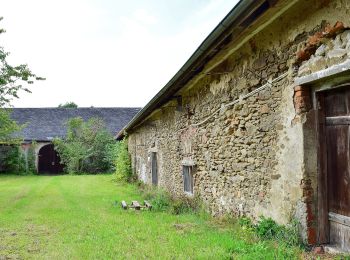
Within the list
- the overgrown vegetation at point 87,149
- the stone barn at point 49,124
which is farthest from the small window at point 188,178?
the stone barn at point 49,124

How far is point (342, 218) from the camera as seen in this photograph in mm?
4605

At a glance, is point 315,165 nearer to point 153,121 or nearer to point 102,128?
point 153,121

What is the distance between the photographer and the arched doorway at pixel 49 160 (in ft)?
110

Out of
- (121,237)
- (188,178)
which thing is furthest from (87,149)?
(121,237)

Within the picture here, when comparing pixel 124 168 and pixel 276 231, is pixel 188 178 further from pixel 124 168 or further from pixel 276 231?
pixel 124 168

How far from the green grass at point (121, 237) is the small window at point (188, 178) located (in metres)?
1.22

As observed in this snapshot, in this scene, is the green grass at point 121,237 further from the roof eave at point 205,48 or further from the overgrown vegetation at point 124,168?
the overgrown vegetation at point 124,168

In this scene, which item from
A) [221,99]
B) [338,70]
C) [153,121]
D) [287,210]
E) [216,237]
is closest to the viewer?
[338,70]

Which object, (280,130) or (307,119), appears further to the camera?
(280,130)

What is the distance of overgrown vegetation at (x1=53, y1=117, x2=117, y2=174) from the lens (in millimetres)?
28750

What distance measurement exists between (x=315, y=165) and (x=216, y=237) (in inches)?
76.4

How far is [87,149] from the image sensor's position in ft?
95.5

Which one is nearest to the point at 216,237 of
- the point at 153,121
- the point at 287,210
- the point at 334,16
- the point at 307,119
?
the point at 287,210

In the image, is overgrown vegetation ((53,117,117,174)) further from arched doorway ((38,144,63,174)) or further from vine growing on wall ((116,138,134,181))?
vine growing on wall ((116,138,134,181))
